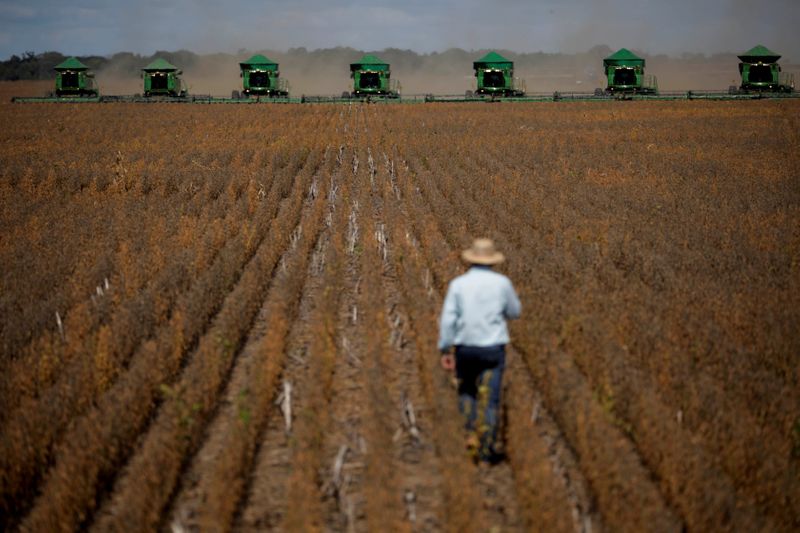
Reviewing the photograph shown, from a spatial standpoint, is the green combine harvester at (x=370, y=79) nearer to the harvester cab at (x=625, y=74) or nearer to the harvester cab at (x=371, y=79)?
the harvester cab at (x=371, y=79)

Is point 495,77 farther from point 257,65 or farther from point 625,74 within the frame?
point 257,65

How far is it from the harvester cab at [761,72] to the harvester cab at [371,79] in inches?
828

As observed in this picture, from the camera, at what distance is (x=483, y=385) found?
16.0ft

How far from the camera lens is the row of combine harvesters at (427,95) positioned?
131 ft

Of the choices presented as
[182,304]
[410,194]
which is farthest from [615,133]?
[182,304]

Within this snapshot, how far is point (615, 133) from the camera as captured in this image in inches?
973

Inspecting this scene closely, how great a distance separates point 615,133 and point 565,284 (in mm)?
18009

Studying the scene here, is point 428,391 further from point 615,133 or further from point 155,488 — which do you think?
point 615,133

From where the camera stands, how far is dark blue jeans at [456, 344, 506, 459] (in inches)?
190

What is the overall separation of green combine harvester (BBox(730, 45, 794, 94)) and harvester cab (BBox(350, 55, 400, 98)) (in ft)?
68.5

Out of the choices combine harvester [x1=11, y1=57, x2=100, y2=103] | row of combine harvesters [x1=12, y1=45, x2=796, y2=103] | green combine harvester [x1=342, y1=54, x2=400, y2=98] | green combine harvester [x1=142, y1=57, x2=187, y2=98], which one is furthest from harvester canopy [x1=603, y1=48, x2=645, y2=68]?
combine harvester [x1=11, y1=57, x2=100, y2=103]

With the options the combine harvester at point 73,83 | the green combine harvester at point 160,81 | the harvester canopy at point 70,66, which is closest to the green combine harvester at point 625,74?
the green combine harvester at point 160,81

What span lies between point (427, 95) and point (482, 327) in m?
36.6

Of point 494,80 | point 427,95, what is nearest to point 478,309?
point 427,95
